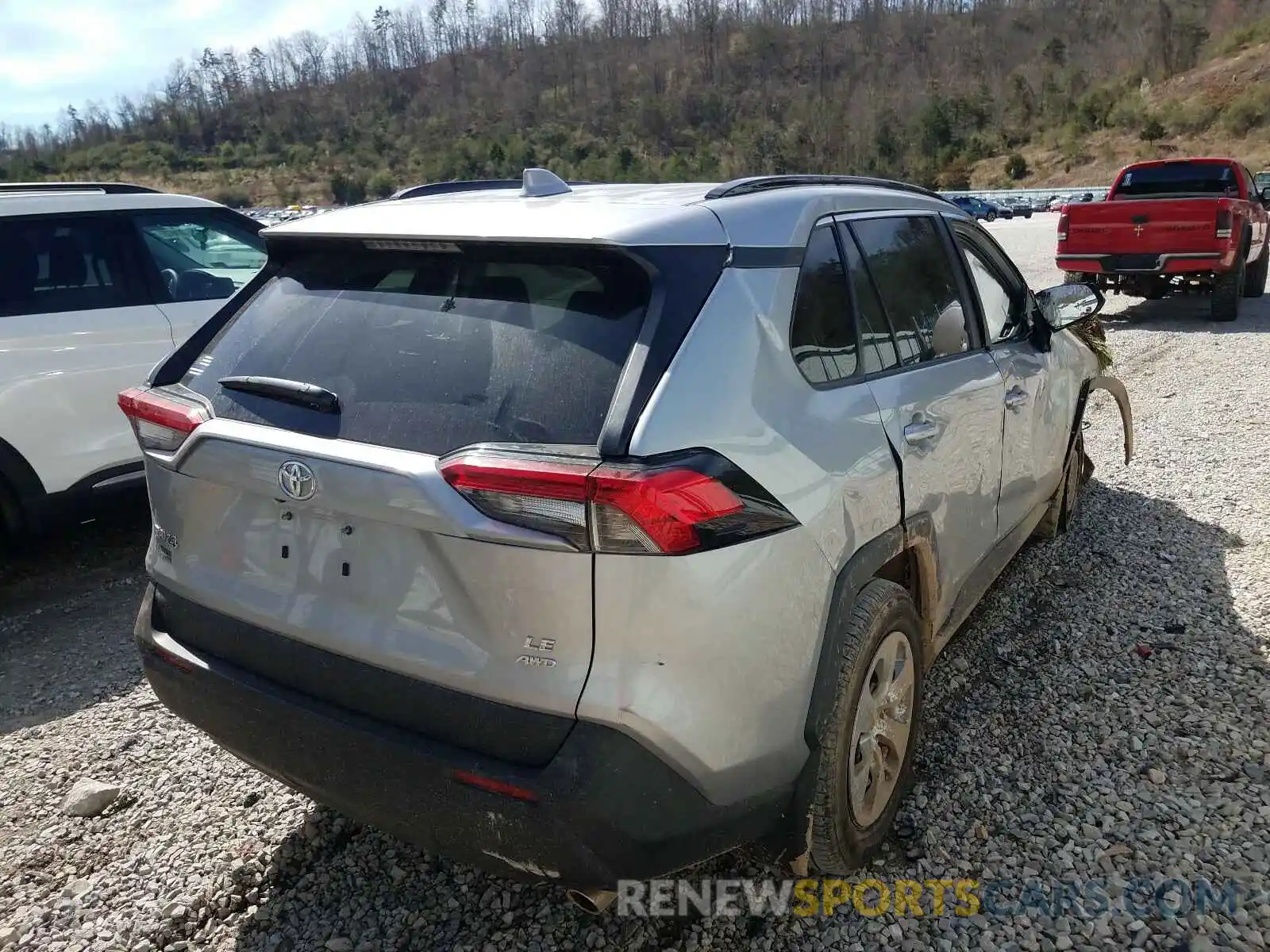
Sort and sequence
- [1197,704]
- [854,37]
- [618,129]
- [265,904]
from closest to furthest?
[265,904] → [1197,704] → [618,129] → [854,37]

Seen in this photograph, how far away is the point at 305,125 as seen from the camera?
4675 inches

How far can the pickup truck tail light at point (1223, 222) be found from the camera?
10.7 meters

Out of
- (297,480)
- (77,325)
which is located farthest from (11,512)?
(297,480)

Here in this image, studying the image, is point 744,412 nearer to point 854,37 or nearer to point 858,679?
point 858,679

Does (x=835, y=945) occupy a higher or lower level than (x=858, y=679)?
lower

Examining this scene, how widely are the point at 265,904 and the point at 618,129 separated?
110 metres

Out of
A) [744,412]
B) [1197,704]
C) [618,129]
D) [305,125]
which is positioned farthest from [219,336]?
[305,125]

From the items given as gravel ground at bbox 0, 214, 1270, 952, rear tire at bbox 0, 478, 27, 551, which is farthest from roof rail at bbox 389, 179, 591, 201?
rear tire at bbox 0, 478, 27, 551

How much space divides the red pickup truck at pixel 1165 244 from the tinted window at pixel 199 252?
938cm

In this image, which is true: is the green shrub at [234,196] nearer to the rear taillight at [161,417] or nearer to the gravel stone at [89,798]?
the gravel stone at [89,798]

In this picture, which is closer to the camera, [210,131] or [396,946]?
[396,946]

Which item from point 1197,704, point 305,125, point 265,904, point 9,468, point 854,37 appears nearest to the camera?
point 265,904

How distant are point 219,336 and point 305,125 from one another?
427 feet

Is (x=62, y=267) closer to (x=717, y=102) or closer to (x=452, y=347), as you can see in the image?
(x=452, y=347)
